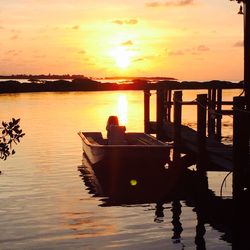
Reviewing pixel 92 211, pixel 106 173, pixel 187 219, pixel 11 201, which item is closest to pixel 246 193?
pixel 187 219

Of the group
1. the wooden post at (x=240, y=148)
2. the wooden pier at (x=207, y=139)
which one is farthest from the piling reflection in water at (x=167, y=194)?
the wooden post at (x=240, y=148)

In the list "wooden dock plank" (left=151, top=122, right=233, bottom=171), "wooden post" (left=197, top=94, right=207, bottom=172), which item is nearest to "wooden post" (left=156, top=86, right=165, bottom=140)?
"wooden dock plank" (left=151, top=122, right=233, bottom=171)

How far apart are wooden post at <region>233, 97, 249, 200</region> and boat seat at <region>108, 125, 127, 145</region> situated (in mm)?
9287

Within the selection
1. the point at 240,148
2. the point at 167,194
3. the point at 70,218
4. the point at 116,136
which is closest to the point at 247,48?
the point at 240,148

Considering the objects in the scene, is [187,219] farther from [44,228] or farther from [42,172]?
[42,172]

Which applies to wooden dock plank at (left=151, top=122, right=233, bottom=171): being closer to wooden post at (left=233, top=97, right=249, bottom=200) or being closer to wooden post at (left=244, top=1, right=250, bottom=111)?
wooden post at (left=233, top=97, right=249, bottom=200)

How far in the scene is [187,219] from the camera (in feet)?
52.7

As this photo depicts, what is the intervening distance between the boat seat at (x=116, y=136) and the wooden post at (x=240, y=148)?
9.29 m

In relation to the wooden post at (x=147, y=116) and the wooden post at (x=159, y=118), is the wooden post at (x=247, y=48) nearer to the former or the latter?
the wooden post at (x=159, y=118)

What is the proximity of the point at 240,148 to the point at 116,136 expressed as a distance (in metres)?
9.95

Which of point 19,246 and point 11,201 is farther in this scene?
point 11,201

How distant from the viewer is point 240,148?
14.2 metres

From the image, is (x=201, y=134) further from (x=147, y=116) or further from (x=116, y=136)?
(x=147, y=116)

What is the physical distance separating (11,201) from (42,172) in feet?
19.6
